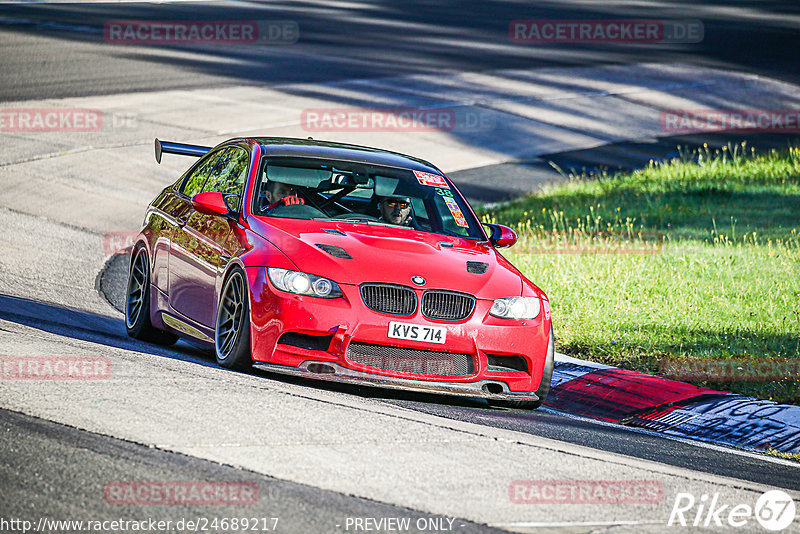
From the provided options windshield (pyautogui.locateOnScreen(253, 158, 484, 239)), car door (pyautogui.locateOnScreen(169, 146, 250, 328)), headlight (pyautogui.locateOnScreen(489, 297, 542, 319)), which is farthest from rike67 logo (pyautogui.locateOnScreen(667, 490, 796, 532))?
car door (pyautogui.locateOnScreen(169, 146, 250, 328))

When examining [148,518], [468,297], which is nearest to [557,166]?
[468,297]

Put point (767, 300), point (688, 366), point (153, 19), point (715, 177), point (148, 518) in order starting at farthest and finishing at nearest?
point (153, 19), point (715, 177), point (767, 300), point (688, 366), point (148, 518)

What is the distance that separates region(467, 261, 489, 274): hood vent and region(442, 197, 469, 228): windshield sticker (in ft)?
3.00

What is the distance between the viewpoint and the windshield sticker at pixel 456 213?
30.2ft

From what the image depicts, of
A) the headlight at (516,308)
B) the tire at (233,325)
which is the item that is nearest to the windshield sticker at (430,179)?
the headlight at (516,308)

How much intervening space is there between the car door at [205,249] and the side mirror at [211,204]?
0.10 metres

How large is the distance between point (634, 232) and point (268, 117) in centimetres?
917

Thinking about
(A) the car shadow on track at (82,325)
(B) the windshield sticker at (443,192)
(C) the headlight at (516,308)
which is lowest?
(A) the car shadow on track at (82,325)

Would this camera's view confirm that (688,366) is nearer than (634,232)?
Yes

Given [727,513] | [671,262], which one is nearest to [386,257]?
[727,513]

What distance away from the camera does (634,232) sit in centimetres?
1634

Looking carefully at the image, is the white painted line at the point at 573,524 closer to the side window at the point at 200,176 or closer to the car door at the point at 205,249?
the car door at the point at 205,249

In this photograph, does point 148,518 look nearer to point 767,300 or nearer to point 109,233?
point 767,300

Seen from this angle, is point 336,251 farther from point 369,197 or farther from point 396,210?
point 369,197
